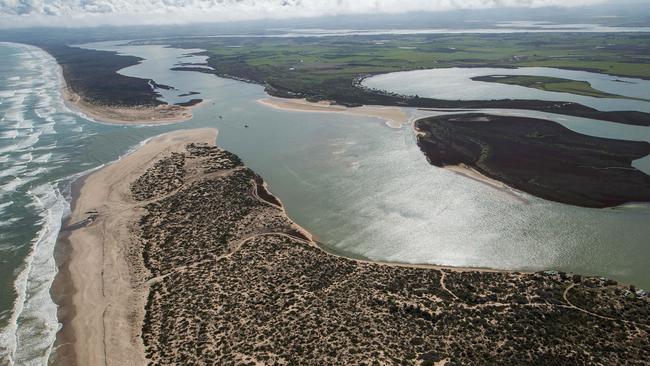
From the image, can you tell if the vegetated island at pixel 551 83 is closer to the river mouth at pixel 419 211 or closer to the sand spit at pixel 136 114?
the river mouth at pixel 419 211

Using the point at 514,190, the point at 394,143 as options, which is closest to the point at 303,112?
the point at 394,143

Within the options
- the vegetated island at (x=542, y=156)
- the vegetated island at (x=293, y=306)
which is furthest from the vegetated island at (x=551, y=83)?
the vegetated island at (x=293, y=306)

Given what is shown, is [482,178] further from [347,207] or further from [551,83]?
[551,83]

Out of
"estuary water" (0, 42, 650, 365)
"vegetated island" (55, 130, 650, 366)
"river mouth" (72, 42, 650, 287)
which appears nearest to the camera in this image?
"vegetated island" (55, 130, 650, 366)

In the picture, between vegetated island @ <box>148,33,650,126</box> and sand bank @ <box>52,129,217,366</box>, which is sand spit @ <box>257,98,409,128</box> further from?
sand bank @ <box>52,129,217,366</box>

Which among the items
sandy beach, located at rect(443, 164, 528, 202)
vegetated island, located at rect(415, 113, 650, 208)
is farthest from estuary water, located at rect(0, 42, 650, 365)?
vegetated island, located at rect(415, 113, 650, 208)
